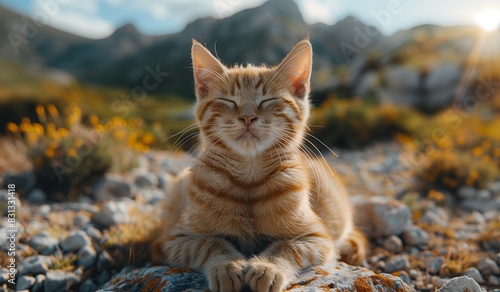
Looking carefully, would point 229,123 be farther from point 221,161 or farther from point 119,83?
point 119,83

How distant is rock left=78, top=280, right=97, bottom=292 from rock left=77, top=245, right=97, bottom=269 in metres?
0.20

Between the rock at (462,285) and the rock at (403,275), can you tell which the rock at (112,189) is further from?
the rock at (462,285)

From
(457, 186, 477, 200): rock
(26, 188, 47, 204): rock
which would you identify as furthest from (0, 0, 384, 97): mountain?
(26, 188, 47, 204): rock

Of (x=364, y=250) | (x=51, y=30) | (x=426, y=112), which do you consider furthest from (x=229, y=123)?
(x=51, y=30)

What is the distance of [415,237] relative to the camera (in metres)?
3.48

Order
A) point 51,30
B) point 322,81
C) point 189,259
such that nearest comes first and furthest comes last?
point 189,259, point 322,81, point 51,30

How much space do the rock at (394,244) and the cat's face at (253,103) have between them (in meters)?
1.51

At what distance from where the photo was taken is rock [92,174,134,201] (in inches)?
Result: 181

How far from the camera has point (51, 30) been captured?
313ft

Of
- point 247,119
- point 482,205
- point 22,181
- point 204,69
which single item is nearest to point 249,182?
point 247,119

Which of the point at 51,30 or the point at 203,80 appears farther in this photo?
the point at 51,30

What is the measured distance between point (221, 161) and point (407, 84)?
51.3 ft

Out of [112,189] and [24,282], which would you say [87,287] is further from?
[112,189]

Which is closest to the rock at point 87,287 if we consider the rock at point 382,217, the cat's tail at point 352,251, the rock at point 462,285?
the cat's tail at point 352,251
